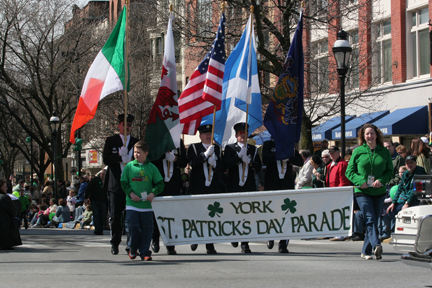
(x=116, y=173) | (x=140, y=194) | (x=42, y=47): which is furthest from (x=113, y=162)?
(x=42, y=47)

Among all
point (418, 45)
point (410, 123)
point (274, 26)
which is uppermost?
point (418, 45)

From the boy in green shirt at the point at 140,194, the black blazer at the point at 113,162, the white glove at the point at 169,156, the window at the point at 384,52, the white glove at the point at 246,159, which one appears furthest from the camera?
the window at the point at 384,52

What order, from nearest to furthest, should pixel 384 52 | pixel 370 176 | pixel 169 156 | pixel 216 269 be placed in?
pixel 216 269 → pixel 370 176 → pixel 169 156 → pixel 384 52

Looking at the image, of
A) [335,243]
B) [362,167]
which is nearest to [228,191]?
[362,167]

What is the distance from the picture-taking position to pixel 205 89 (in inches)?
440

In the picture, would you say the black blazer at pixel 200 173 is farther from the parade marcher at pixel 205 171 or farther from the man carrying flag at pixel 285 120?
the man carrying flag at pixel 285 120

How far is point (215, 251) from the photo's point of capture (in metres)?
10.6

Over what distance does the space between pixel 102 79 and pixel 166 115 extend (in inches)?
47.6

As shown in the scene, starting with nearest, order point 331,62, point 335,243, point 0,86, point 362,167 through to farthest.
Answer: point 362,167 < point 335,243 < point 331,62 < point 0,86

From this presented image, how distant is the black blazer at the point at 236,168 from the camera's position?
34.0 feet

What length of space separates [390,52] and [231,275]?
783 inches

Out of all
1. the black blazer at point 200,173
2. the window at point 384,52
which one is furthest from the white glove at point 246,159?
the window at point 384,52

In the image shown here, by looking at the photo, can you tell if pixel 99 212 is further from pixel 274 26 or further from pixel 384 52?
pixel 384 52

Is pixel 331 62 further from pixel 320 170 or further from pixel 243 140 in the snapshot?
pixel 243 140
